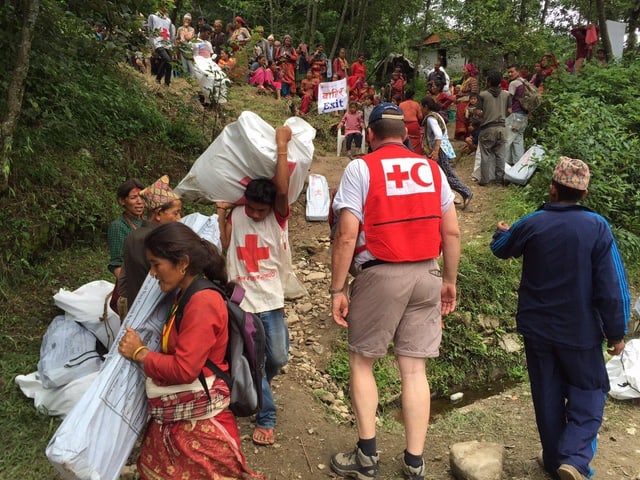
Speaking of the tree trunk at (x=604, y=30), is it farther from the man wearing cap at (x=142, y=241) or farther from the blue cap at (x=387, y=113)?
the man wearing cap at (x=142, y=241)

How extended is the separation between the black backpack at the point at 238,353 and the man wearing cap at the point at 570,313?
159cm

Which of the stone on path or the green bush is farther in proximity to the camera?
the green bush

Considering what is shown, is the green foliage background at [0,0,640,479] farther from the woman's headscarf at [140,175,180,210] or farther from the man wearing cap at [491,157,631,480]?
the man wearing cap at [491,157,631,480]

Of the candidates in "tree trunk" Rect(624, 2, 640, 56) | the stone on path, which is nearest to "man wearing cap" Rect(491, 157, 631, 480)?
the stone on path

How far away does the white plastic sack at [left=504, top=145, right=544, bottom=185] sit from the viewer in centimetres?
781

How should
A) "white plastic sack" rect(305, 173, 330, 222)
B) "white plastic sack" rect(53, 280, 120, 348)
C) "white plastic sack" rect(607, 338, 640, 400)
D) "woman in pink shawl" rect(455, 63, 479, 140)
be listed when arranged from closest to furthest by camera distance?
1. "white plastic sack" rect(53, 280, 120, 348)
2. "white plastic sack" rect(607, 338, 640, 400)
3. "white plastic sack" rect(305, 173, 330, 222)
4. "woman in pink shawl" rect(455, 63, 479, 140)

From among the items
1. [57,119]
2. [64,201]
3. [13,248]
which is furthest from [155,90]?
[13,248]

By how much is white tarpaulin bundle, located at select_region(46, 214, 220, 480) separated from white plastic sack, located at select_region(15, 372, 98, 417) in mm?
1127

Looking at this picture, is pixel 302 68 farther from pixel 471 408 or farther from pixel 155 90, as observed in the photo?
pixel 471 408

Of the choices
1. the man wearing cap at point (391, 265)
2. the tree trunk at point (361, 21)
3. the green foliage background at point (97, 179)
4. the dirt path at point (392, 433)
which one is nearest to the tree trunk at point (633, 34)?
the green foliage background at point (97, 179)

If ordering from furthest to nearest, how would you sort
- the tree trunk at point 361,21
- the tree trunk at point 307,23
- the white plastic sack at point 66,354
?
the tree trunk at point 361,21, the tree trunk at point 307,23, the white plastic sack at point 66,354

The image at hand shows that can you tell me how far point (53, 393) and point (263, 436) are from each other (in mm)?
1310

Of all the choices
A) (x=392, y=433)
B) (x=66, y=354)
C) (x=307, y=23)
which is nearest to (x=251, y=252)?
(x=66, y=354)

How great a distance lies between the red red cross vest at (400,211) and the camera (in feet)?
8.23
